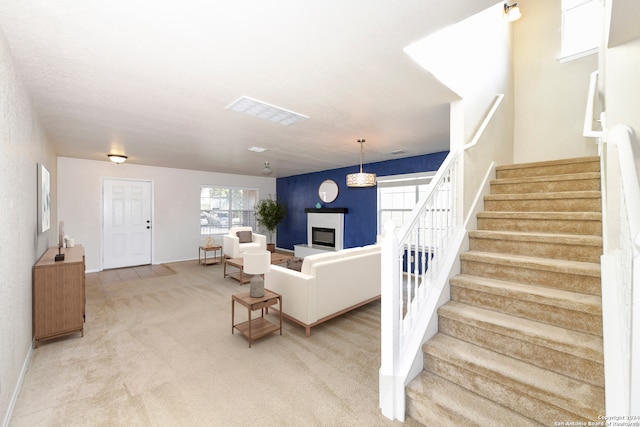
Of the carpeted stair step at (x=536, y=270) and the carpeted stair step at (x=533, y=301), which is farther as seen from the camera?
the carpeted stair step at (x=536, y=270)

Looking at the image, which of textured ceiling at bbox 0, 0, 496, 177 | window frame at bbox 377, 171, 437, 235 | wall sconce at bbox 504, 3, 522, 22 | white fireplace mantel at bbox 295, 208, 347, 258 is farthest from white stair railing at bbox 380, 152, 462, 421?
white fireplace mantel at bbox 295, 208, 347, 258

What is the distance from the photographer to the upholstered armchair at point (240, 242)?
6.37 m

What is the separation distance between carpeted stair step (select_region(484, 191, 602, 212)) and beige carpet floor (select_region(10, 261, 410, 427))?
1948 millimetres

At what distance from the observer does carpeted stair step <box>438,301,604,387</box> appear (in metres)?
1.59

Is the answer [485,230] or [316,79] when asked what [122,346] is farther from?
[485,230]

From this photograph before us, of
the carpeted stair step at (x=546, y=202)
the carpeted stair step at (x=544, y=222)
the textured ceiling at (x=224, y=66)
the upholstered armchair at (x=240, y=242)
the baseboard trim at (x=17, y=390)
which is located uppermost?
the textured ceiling at (x=224, y=66)

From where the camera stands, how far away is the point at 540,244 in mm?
2312

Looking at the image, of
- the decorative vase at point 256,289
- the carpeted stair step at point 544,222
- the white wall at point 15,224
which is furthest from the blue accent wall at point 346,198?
the white wall at point 15,224

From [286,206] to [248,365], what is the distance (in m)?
6.66

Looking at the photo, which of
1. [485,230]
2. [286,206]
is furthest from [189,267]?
[485,230]

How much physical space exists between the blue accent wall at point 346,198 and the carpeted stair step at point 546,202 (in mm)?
2525

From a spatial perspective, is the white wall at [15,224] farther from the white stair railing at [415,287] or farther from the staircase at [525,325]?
the staircase at [525,325]

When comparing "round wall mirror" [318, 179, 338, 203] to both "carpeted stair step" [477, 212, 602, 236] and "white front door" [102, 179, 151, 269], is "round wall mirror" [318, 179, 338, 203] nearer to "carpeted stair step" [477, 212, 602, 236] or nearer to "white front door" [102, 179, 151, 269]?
"white front door" [102, 179, 151, 269]

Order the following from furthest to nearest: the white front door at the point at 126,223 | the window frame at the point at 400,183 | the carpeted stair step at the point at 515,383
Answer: the white front door at the point at 126,223 → the window frame at the point at 400,183 → the carpeted stair step at the point at 515,383
